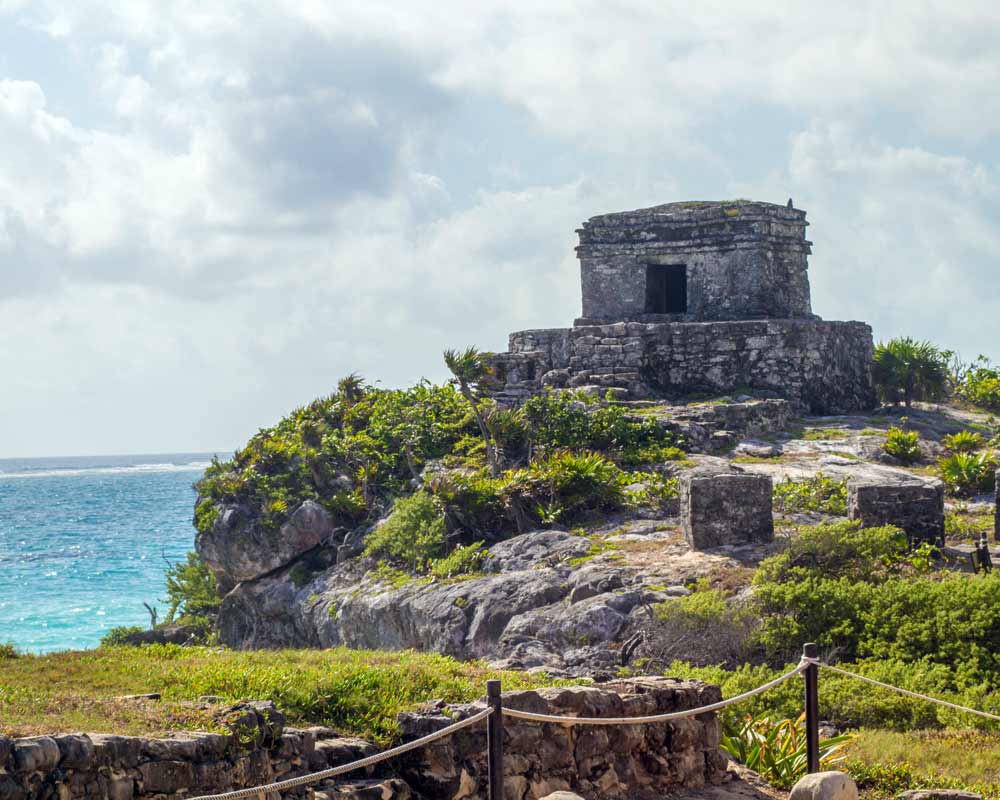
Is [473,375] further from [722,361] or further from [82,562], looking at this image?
[82,562]

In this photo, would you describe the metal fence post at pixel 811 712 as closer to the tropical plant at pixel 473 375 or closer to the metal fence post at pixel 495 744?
the metal fence post at pixel 495 744

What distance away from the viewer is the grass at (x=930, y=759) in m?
8.80

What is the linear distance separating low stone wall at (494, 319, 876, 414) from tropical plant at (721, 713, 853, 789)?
453 inches

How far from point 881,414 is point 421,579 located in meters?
9.14

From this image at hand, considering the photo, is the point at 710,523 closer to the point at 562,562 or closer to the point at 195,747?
the point at 562,562

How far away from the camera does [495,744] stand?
6.54 m

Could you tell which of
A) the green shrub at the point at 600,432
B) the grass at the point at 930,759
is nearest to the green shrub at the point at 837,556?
the grass at the point at 930,759

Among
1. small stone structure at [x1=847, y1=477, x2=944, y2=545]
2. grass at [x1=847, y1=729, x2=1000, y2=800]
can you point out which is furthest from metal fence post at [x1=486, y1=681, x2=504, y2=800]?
small stone structure at [x1=847, y1=477, x2=944, y2=545]

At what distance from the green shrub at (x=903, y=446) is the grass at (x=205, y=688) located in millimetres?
11114

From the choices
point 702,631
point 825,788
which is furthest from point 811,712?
point 702,631

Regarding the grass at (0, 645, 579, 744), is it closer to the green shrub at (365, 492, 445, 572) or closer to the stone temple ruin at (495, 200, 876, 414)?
the green shrub at (365, 492, 445, 572)

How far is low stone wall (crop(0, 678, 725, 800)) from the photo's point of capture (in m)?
5.71

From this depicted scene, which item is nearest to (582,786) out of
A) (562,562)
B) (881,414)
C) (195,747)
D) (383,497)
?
(195,747)

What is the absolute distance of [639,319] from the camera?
2280 centimetres
